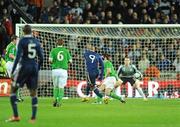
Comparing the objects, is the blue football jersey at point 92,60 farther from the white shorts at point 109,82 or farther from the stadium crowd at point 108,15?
the stadium crowd at point 108,15

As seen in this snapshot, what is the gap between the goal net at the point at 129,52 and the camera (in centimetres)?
2553

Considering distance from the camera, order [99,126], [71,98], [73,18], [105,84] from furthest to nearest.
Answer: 1. [73,18]
2. [71,98]
3. [105,84]
4. [99,126]

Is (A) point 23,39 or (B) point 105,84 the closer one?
(A) point 23,39

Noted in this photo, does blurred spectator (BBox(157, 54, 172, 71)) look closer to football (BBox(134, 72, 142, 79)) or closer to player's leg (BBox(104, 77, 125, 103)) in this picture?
football (BBox(134, 72, 142, 79))

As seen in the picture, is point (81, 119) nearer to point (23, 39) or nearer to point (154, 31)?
point (23, 39)

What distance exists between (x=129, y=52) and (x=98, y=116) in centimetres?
1042

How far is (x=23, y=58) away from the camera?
14.3 metres

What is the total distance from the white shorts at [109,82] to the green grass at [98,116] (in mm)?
2435

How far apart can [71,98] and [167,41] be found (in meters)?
4.83

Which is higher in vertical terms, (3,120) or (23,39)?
(23,39)

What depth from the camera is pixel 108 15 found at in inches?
1104

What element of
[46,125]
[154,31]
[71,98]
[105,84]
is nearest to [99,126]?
[46,125]

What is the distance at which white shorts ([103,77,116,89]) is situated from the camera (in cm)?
2184

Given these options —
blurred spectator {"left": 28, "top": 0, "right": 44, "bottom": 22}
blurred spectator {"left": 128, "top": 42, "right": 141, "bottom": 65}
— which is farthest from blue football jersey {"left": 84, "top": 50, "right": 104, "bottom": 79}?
blurred spectator {"left": 28, "top": 0, "right": 44, "bottom": 22}
